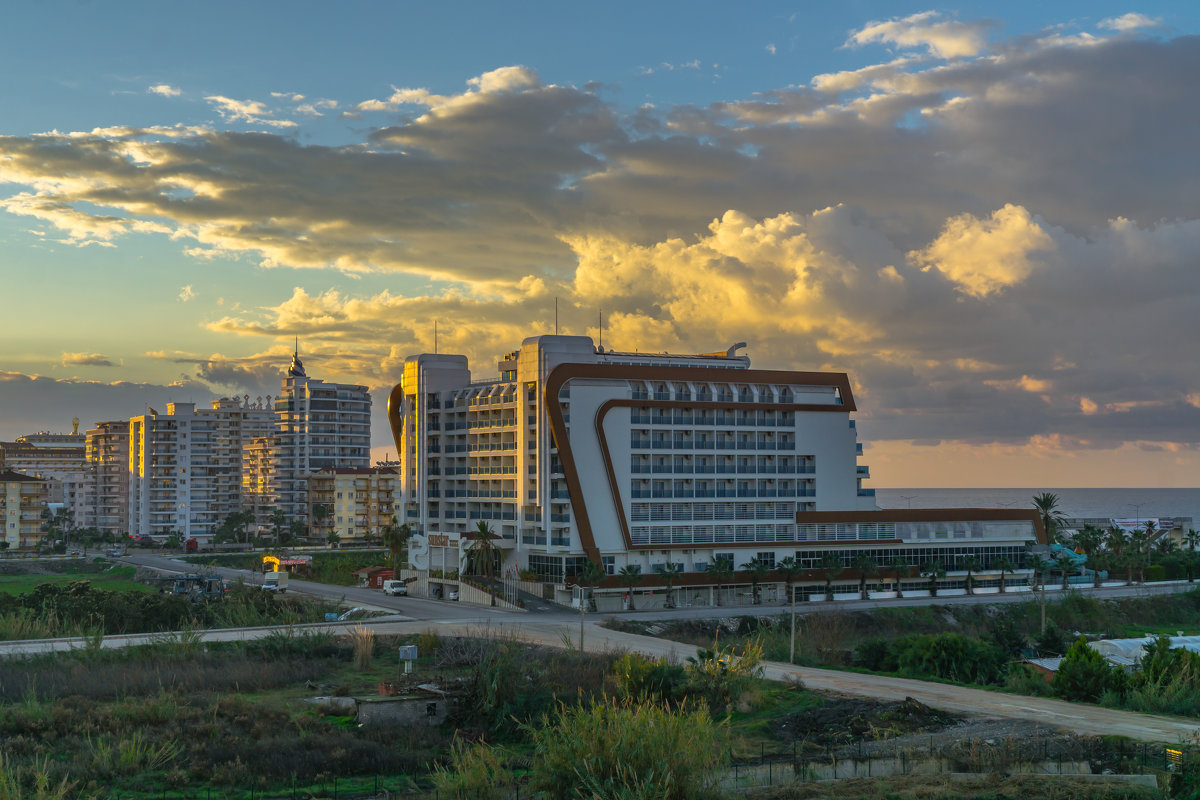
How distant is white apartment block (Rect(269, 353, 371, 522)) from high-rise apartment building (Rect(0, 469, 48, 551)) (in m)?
37.7

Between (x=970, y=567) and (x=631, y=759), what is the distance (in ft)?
284

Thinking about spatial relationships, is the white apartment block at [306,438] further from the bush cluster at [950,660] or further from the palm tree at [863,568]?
the bush cluster at [950,660]

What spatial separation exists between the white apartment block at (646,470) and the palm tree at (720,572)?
0.83 m

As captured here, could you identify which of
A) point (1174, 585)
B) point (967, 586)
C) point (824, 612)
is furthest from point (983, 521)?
point (824, 612)

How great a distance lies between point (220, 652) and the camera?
53.4 metres

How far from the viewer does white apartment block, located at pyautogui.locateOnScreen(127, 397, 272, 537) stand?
629 ft

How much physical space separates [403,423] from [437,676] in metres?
64.8

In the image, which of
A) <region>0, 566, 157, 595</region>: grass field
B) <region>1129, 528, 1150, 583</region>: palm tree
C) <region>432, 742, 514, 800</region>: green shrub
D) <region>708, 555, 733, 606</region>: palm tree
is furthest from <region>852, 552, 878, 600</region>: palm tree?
<region>432, 742, 514, 800</region>: green shrub

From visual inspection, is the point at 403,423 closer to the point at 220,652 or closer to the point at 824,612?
the point at 824,612

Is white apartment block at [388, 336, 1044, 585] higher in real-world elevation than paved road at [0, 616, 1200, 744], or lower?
higher

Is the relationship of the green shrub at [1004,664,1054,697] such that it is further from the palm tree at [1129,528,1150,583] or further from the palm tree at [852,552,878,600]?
the palm tree at [1129,528,1150,583]

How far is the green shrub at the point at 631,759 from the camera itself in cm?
2327

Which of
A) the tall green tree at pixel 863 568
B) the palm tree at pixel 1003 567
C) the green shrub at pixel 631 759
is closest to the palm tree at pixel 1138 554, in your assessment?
the palm tree at pixel 1003 567

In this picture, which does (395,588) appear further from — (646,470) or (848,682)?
(848,682)
